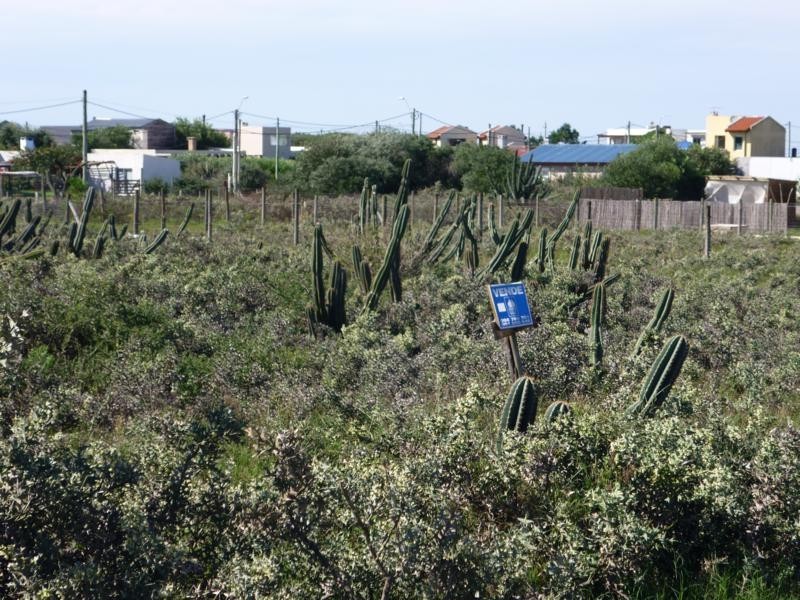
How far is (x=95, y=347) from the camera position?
33.3 feet

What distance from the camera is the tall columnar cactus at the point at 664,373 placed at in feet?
22.5

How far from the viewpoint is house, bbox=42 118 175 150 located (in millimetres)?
83125

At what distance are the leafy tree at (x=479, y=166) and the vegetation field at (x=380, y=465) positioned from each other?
38178 millimetres

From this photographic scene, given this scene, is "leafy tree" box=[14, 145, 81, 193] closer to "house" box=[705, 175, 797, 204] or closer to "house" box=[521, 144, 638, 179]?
"house" box=[521, 144, 638, 179]

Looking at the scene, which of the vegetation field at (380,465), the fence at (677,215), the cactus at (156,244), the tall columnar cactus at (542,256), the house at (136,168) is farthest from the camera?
the house at (136,168)

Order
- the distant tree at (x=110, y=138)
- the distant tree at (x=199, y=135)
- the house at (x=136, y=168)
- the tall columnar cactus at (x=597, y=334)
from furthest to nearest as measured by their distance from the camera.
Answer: the distant tree at (x=199, y=135) < the distant tree at (x=110, y=138) < the house at (x=136, y=168) < the tall columnar cactus at (x=597, y=334)

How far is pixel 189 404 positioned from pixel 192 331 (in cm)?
223

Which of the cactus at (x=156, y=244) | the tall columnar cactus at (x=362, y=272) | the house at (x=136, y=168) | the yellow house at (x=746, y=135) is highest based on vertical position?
the yellow house at (x=746, y=135)

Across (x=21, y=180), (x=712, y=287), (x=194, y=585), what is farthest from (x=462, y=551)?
(x=21, y=180)

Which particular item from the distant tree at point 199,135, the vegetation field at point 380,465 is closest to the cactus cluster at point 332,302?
the vegetation field at point 380,465

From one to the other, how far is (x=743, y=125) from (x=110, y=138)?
4543cm

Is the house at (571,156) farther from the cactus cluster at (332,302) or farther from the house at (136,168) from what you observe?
the cactus cluster at (332,302)

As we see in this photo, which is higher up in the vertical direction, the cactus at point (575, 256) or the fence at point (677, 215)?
the fence at point (677, 215)

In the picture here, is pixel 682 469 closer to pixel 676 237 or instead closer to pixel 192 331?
pixel 192 331
